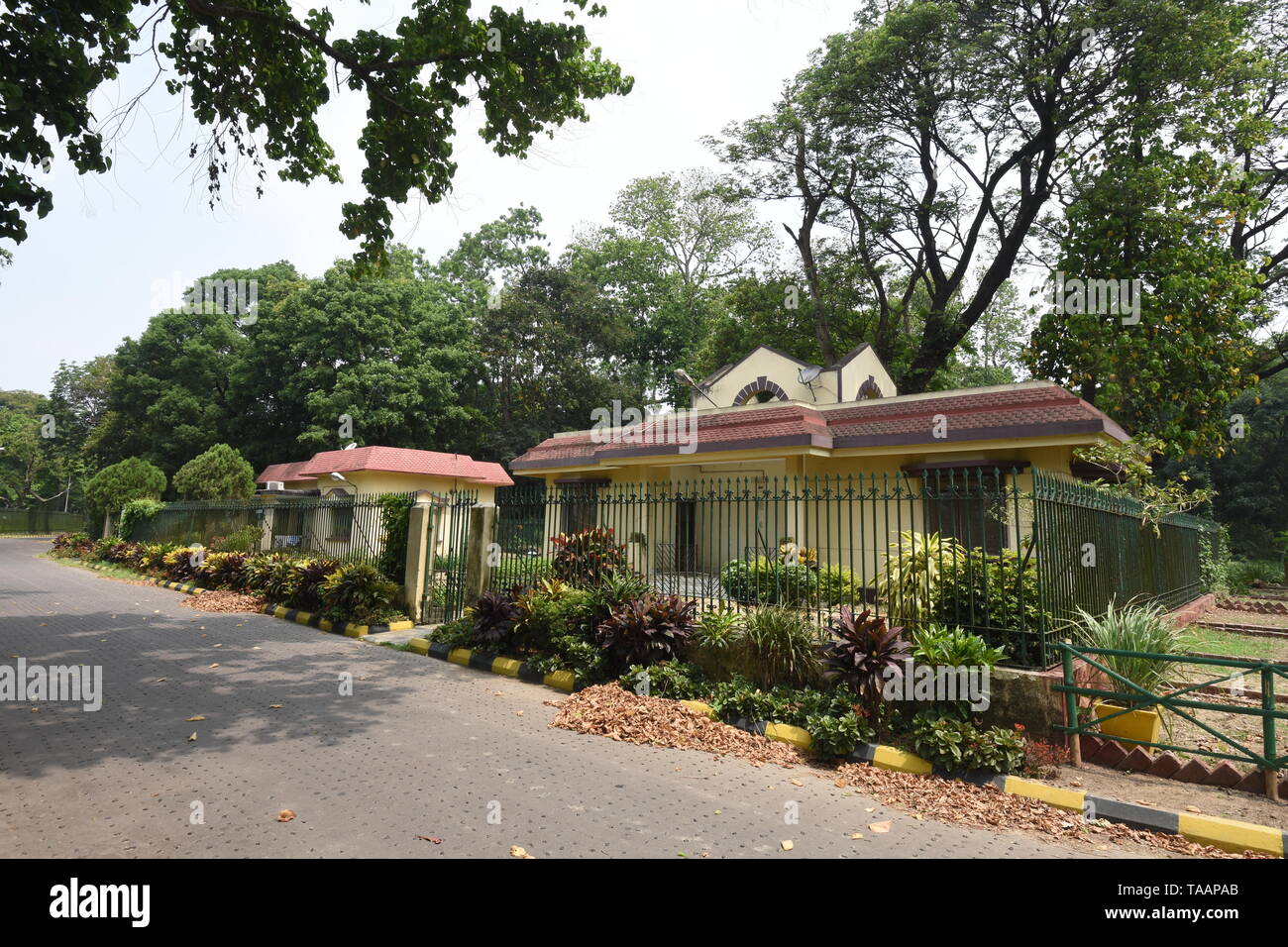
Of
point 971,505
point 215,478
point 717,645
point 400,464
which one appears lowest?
point 717,645

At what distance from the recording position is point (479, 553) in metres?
11.4

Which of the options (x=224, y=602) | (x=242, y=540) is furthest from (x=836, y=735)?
(x=242, y=540)

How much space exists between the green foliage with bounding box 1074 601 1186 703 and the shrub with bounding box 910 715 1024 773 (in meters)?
1.31

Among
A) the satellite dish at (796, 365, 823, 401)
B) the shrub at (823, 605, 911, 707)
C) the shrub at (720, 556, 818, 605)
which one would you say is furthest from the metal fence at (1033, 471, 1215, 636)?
the satellite dish at (796, 365, 823, 401)

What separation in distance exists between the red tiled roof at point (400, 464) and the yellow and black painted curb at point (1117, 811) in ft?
70.5

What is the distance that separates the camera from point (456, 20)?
8.81m

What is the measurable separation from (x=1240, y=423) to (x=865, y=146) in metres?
13.9

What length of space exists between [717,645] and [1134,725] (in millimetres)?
3745

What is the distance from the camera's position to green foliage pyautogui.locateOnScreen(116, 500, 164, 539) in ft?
80.1

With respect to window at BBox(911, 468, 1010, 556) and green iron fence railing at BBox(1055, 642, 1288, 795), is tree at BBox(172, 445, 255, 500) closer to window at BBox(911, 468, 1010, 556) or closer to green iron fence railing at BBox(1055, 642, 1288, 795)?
window at BBox(911, 468, 1010, 556)

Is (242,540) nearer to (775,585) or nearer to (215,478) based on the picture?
(215,478)

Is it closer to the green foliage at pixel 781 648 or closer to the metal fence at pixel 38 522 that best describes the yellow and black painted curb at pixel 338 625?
the green foliage at pixel 781 648

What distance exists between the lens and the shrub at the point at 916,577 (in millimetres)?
7145

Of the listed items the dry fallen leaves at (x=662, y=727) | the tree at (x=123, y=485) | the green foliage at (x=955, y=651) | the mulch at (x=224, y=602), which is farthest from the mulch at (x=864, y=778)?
the tree at (x=123, y=485)
